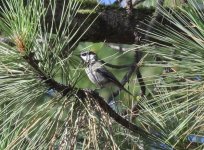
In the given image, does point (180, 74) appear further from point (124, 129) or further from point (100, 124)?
point (124, 129)

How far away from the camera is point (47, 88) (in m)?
1.34

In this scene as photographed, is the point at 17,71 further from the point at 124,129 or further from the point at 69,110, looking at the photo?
the point at 124,129

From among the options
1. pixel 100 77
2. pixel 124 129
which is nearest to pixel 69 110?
pixel 124 129

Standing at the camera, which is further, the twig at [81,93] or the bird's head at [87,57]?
the bird's head at [87,57]

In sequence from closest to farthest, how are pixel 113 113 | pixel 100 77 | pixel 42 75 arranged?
pixel 42 75
pixel 113 113
pixel 100 77

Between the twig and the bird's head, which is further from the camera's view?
the bird's head

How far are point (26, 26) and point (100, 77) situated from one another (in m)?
1.85

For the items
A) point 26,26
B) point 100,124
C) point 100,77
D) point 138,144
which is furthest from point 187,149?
point 100,77

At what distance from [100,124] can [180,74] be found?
0.24 m

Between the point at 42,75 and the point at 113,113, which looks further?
the point at 113,113

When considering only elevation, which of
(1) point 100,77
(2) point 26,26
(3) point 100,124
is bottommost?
(1) point 100,77

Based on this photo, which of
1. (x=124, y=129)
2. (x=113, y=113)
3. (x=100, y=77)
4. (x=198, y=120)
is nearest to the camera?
(x=198, y=120)

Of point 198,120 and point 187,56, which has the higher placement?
point 187,56

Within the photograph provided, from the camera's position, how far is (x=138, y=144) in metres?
1.51
